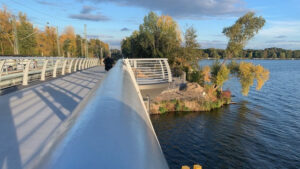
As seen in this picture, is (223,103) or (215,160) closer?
(215,160)

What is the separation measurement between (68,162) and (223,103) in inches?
1211

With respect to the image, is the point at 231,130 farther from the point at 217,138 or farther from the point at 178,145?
the point at 178,145

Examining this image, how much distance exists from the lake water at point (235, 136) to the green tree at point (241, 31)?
37.4 feet

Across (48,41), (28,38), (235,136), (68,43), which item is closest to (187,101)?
(235,136)

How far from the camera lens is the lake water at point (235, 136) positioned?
14.3m

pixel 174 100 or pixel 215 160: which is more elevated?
pixel 174 100

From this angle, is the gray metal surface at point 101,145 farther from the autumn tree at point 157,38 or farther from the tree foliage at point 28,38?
the autumn tree at point 157,38

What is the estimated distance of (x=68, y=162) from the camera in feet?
2.38

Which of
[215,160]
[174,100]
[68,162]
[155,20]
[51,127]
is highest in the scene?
[155,20]

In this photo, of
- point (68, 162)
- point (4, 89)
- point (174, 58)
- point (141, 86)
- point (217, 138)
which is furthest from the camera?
point (174, 58)

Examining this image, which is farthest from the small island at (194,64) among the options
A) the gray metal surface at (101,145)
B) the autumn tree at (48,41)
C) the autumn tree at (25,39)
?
the gray metal surface at (101,145)

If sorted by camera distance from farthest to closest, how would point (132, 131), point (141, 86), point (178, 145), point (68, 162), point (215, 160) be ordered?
point (178, 145) < point (215, 160) < point (141, 86) < point (132, 131) < point (68, 162)

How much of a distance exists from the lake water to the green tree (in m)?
11.4

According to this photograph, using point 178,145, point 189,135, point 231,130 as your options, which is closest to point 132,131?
point 178,145
